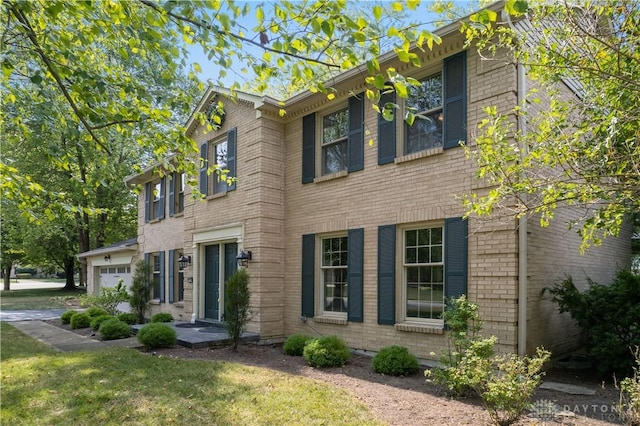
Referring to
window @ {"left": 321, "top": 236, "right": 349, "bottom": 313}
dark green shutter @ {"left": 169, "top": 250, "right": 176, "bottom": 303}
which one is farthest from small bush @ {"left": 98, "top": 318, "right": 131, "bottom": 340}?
window @ {"left": 321, "top": 236, "right": 349, "bottom": 313}

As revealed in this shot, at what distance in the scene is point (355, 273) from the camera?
8992 millimetres

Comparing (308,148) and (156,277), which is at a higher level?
(308,148)

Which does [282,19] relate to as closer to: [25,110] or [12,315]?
[25,110]

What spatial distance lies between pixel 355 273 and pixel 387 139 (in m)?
2.77

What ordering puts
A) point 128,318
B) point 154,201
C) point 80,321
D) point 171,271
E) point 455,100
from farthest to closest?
point 154,201, point 171,271, point 128,318, point 80,321, point 455,100

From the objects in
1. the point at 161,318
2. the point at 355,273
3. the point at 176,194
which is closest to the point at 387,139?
the point at 355,273

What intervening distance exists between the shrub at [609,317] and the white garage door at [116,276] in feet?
54.8

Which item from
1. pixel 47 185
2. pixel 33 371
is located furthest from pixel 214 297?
pixel 47 185

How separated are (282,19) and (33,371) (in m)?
6.92

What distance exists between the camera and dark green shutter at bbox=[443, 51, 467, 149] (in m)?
7.45

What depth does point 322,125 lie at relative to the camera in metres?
10.3

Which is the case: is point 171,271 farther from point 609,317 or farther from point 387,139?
point 609,317

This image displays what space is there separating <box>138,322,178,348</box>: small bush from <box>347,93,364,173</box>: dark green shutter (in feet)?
17.2

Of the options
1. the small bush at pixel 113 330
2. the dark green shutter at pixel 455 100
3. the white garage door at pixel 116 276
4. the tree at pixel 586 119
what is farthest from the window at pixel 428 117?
the white garage door at pixel 116 276
